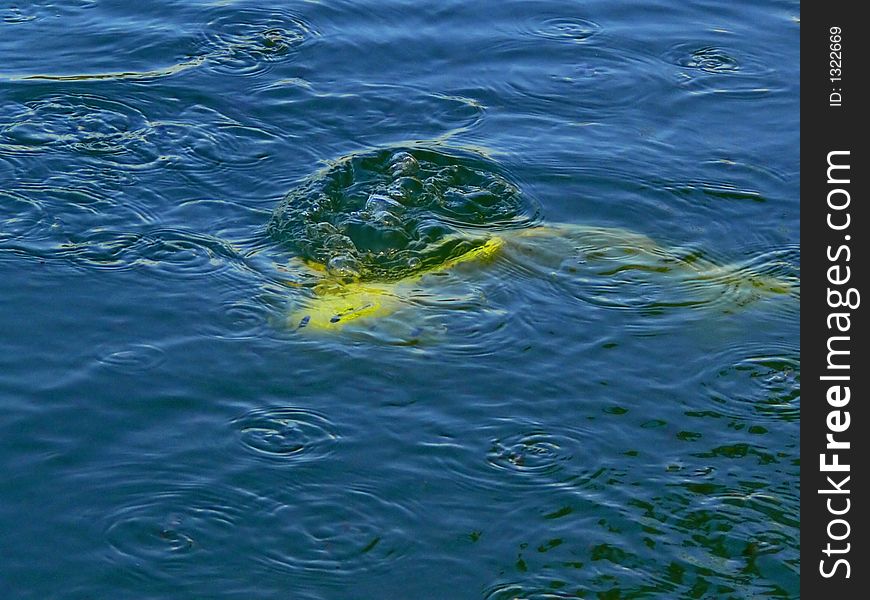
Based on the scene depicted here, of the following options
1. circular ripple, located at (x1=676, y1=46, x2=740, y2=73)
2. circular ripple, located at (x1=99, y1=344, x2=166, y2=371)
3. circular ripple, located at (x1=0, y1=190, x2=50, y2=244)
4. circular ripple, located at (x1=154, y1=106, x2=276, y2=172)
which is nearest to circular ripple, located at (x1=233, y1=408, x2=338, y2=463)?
circular ripple, located at (x1=99, y1=344, x2=166, y2=371)

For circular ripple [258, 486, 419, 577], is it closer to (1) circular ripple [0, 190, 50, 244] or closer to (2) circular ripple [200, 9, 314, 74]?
(1) circular ripple [0, 190, 50, 244]

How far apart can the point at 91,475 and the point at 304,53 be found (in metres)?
4.34

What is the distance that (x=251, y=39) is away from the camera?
8.42 metres

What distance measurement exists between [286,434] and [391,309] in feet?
3.30

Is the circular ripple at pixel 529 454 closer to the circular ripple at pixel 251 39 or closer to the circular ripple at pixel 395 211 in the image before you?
the circular ripple at pixel 395 211

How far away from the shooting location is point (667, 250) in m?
6.32

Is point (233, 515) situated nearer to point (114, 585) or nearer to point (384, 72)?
point (114, 585)

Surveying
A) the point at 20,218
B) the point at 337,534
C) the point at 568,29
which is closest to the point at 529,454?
the point at 337,534

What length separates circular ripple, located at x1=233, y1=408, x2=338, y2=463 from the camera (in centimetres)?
481

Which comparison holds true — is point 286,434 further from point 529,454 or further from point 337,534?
point 529,454

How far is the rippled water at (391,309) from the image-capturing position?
4.41m
